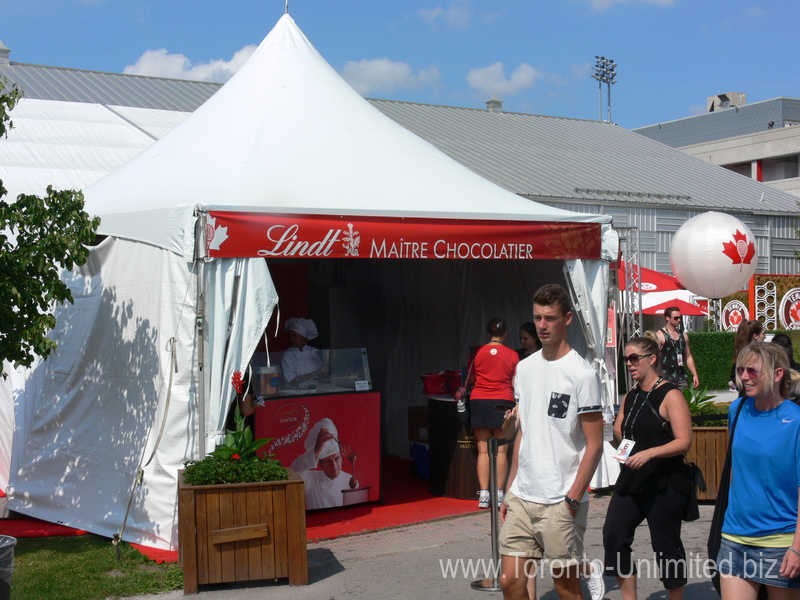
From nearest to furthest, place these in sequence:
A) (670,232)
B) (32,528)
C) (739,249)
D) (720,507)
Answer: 1. (720,507)
2. (32,528)
3. (739,249)
4. (670,232)

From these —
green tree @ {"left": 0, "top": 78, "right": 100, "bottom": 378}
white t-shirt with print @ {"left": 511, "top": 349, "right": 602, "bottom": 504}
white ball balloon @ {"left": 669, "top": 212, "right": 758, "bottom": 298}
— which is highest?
A: white ball balloon @ {"left": 669, "top": 212, "right": 758, "bottom": 298}

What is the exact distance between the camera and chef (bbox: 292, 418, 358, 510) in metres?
7.84

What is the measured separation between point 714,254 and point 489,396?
29.2 ft

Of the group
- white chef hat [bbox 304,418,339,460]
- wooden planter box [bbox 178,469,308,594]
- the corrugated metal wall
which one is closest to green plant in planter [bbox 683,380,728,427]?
white chef hat [bbox 304,418,339,460]

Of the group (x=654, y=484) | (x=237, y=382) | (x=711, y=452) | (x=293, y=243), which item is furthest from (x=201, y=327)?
(x=711, y=452)

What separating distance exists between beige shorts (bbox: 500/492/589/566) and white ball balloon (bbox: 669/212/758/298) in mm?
12129

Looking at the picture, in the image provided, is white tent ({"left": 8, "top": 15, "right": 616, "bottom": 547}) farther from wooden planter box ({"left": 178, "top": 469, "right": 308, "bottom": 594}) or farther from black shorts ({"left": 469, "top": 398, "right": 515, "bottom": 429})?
black shorts ({"left": 469, "top": 398, "right": 515, "bottom": 429})

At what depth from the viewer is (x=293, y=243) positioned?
6758 millimetres

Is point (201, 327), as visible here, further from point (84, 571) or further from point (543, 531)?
point (543, 531)

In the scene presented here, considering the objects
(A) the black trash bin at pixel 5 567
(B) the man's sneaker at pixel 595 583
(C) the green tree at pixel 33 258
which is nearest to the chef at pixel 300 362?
(C) the green tree at pixel 33 258

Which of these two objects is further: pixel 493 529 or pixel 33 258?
pixel 33 258

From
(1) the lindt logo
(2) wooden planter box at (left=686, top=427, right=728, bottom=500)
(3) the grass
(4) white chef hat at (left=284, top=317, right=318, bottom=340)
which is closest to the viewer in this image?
(3) the grass

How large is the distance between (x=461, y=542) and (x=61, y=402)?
3785 mm

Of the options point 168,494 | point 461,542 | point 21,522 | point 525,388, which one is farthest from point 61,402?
point 525,388
